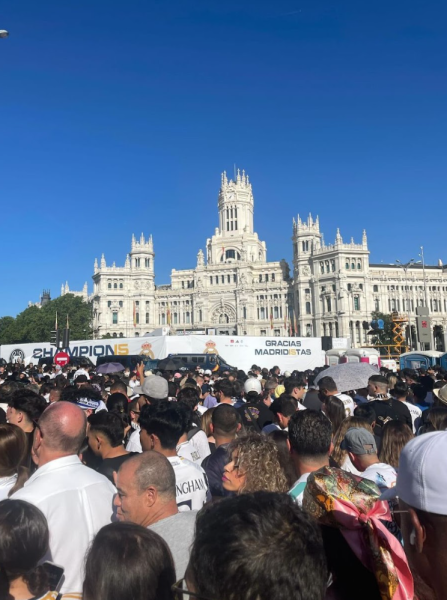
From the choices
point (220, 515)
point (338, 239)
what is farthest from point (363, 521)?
point (338, 239)

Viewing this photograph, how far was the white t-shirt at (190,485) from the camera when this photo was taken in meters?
4.10

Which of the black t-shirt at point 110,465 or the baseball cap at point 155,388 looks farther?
the baseball cap at point 155,388

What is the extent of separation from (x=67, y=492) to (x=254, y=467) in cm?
132

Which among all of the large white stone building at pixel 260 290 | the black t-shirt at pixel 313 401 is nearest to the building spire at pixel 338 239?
the large white stone building at pixel 260 290

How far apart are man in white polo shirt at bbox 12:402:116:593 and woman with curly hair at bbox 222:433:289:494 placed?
36.1 inches

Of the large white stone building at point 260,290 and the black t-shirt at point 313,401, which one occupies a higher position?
the large white stone building at point 260,290

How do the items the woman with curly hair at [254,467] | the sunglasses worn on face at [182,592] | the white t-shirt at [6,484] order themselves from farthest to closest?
the white t-shirt at [6,484] < the woman with curly hair at [254,467] < the sunglasses worn on face at [182,592]

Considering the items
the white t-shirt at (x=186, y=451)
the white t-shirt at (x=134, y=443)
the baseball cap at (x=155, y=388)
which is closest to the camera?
the white t-shirt at (x=186, y=451)

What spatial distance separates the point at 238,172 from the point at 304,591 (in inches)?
4345

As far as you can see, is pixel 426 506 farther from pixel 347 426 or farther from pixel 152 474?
pixel 347 426

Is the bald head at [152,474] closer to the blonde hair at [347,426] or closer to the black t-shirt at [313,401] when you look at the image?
the blonde hair at [347,426]

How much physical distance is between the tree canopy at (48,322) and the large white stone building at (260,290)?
424 cm

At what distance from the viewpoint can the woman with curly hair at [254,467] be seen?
3549mm

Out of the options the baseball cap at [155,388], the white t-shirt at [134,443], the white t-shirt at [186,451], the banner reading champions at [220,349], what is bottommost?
the white t-shirt at [134,443]
